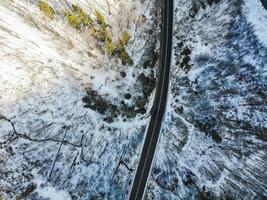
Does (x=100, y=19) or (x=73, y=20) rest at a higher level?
(x=100, y=19)

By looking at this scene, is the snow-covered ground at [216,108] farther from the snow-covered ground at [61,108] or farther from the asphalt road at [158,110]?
the snow-covered ground at [61,108]

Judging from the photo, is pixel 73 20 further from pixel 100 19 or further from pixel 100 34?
pixel 100 34

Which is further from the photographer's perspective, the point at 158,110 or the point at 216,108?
the point at 158,110

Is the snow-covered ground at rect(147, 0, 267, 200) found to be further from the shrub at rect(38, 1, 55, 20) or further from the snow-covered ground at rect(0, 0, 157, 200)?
the shrub at rect(38, 1, 55, 20)

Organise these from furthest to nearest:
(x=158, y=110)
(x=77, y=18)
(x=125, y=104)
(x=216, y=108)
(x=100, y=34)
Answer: (x=125, y=104) → (x=100, y=34) → (x=158, y=110) → (x=77, y=18) → (x=216, y=108)

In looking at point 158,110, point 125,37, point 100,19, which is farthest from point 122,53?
point 158,110

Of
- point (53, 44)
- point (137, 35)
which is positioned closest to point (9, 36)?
point (53, 44)
